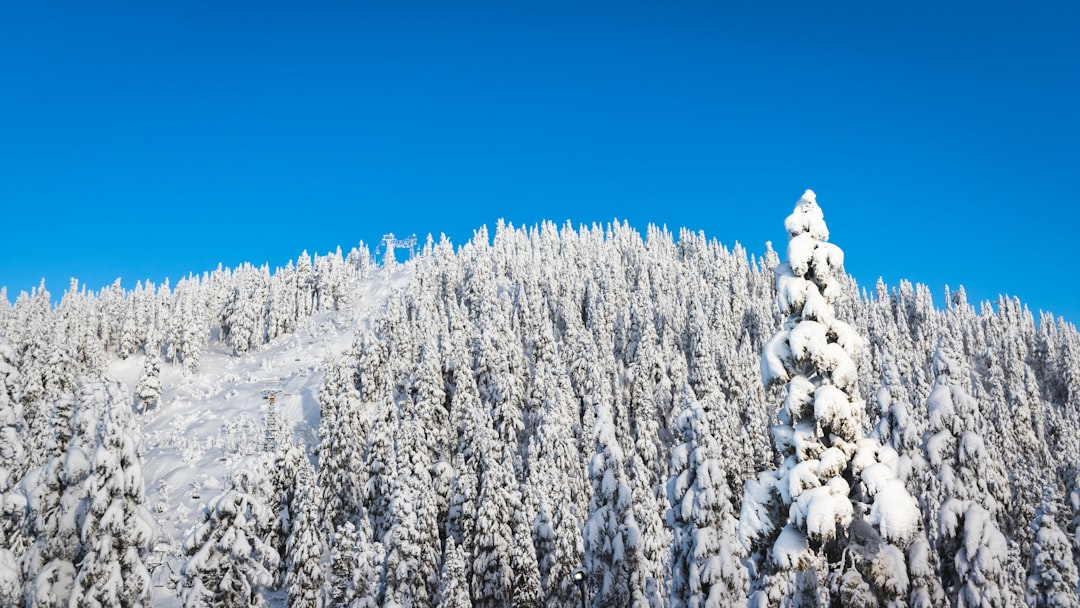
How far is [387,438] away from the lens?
54719 mm

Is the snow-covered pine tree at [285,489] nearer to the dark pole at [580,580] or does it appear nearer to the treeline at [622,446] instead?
the treeline at [622,446]

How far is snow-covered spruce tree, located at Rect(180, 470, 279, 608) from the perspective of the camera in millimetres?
24312

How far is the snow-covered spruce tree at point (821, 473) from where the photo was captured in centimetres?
1060

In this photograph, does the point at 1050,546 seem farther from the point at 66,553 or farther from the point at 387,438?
the point at 387,438

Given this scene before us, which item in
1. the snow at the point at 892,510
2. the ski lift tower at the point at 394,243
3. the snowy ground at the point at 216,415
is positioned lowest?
the snow at the point at 892,510

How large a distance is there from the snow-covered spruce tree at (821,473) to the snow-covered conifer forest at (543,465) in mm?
44

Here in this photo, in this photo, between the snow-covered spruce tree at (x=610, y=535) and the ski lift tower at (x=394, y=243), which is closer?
the snow-covered spruce tree at (x=610, y=535)

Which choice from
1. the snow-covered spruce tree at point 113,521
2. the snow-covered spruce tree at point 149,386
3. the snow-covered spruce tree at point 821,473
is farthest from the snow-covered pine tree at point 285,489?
the snow-covered spruce tree at point 149,386

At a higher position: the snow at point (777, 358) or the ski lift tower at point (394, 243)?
the ski lift tower at point (394, 243)

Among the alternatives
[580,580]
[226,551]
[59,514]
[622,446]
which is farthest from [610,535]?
[622,446]

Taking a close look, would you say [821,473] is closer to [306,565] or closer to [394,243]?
[306,565]

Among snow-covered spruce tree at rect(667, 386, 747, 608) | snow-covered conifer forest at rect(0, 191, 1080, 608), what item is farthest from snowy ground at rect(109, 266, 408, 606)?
snow-covered spruce tree at rect(667, 386, 747, 608)

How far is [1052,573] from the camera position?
1055 inches

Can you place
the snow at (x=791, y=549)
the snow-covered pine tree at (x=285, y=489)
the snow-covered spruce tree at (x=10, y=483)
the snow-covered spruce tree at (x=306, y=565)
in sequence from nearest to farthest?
the snow at (x=791, y=549) < the snow-covered spruce tree at (x=10, y=483) < the snow-covered spruce tree at (x=306, y=565) < the snow-covered pine tree at (x=285, y=489)
